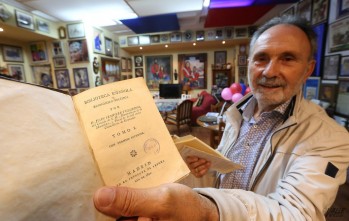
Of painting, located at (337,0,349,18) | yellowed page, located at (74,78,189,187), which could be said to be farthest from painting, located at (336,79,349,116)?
yellowed page, located at (74,78,189,187)

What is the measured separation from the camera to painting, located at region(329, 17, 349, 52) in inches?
79.7

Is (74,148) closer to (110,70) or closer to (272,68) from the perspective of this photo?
(272,68)

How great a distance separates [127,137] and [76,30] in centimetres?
446

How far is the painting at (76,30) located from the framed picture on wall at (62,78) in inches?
34.2

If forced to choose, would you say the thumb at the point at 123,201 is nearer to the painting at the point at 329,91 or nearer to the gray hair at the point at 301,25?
the gray hair at the point at 301,25

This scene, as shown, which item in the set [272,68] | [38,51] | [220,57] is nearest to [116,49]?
[38,51]

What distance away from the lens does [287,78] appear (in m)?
0.77

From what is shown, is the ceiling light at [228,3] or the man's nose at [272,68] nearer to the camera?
the man's nose at [272,68]

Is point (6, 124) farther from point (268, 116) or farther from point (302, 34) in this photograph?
point (302, 34)

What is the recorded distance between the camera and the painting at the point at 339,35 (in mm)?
2023

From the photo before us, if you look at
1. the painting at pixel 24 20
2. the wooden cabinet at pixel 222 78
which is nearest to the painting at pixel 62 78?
the painting at pixel 24 20

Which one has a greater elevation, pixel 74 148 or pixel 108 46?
pixel 108 46

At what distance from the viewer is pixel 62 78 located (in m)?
4.25

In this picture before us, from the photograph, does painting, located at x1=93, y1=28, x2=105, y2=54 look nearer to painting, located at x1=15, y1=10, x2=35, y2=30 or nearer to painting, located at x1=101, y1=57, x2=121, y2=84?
painting, located at x1=101, y1=57, x2=121, y2=84
